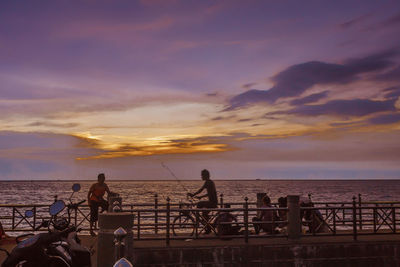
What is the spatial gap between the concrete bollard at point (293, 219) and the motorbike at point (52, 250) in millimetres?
7994

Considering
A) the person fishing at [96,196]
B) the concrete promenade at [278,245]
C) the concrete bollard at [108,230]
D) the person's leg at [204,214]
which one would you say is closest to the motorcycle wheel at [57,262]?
the concrete bollard at [108,230]

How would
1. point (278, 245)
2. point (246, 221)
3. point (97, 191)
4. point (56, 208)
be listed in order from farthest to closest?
point (97, 191)
point (246, 221)
point (278, 245)
point (56, 208)

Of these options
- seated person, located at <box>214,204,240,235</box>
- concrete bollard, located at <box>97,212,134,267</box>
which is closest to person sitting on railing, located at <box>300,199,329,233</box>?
seated person, located at <box>214,204,240,235</box>

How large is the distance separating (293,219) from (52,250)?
29.0 feet

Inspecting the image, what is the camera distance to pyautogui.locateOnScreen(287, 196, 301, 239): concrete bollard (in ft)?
47.6

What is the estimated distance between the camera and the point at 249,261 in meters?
13.3

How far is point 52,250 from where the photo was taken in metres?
7.74

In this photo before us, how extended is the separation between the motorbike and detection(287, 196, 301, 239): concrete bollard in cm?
799

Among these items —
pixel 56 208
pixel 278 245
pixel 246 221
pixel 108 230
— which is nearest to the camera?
pixel 56 208

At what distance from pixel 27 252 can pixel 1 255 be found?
22.0 feet

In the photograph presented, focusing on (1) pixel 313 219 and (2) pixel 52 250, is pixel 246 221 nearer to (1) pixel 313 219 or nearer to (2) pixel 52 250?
(1) pixel 313 219

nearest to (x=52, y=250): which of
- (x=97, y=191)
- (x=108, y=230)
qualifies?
(x=108, y=230)

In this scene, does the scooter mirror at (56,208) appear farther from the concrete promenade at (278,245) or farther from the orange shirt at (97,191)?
the orange shirt at (97,191)

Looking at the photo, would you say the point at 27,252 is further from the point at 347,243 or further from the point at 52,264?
the point at 347,243
